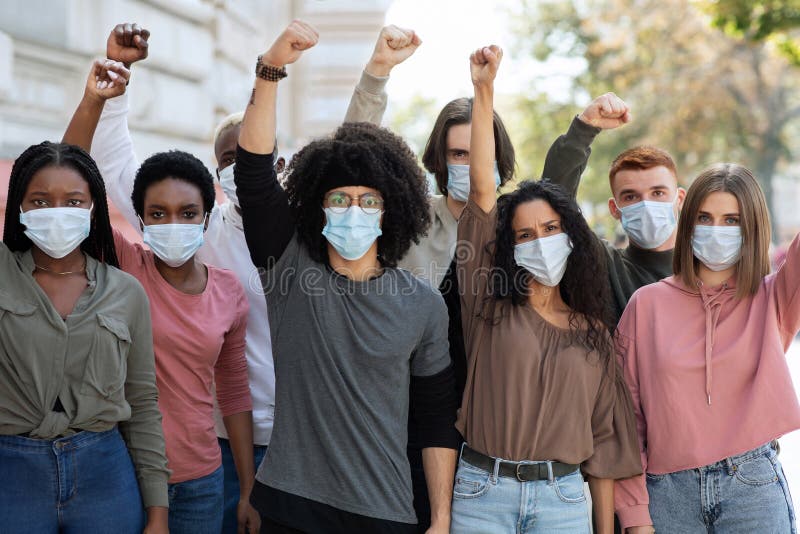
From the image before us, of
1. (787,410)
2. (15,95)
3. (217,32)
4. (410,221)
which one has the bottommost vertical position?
(787,410)

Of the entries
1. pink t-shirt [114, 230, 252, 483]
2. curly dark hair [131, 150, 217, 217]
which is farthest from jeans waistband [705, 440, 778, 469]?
curly dark hair [131, 150, 217, 217]

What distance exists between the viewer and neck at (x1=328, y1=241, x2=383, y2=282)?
306 centimetres

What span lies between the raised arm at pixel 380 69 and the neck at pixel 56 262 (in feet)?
4.54

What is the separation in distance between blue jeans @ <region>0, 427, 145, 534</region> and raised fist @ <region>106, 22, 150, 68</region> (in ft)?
4.64

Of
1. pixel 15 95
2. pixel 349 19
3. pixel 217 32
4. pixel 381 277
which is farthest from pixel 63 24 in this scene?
pixel 349 19

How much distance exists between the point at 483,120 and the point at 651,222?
3.70 ft

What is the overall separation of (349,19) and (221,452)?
9742mm

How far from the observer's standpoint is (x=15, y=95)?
5484 mm

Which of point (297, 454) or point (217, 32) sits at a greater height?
point (217, 32)

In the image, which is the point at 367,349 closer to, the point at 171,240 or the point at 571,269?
the point at 571,269

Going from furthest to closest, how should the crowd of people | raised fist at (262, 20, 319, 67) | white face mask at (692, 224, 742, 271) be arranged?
white face mask at (692, 224, 742, 271) < raised fist at (262, 20, 319, 67) < the crowd of people

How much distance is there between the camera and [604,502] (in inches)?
128

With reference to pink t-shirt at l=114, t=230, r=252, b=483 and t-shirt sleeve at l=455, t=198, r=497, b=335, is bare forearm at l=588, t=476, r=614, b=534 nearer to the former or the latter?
t-shirt sleeve at l=455, t=198, r=497, b=335

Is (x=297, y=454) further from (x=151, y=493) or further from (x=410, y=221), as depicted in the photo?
(x=410, y=221)
